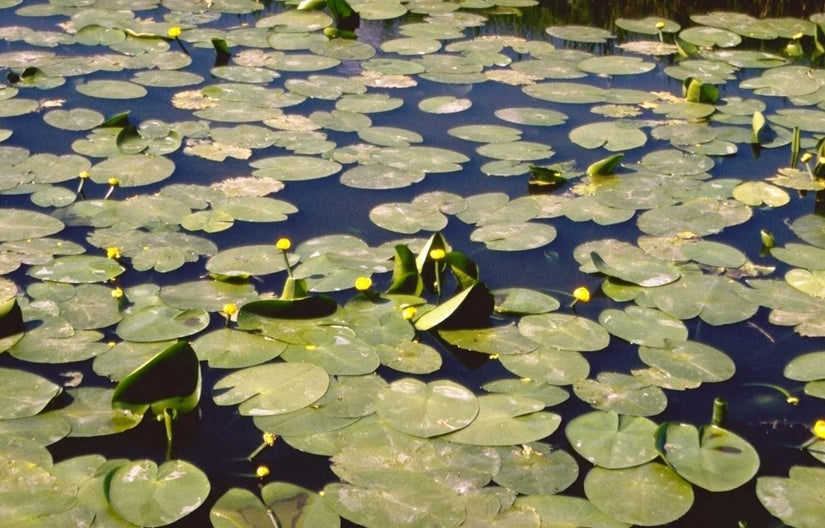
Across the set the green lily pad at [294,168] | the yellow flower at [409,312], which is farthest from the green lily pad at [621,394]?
the green lily pad at [294,168]

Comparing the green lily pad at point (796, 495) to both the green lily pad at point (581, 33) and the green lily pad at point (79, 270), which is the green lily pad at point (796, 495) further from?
the green lily pad at point (581, 33)

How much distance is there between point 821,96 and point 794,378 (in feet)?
7.84

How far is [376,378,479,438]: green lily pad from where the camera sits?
2.55 meters

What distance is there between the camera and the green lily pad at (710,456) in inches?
95.9

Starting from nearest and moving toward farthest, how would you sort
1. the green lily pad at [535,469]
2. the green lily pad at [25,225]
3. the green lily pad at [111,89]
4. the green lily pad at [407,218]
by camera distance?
the green lily pad at [535,469] < the green lily pad at [25,225] < the green lily pad at [407,218] < the green lily pad at [111,89]

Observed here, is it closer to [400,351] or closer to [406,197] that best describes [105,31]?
[406,197]

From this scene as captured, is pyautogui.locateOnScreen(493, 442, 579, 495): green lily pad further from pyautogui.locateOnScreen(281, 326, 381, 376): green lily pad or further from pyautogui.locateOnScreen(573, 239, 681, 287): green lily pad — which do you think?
pyautogui.locateOnScreen(573, 239, 681, 287): green lily pad

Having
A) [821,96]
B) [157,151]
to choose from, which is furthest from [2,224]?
[821,96]

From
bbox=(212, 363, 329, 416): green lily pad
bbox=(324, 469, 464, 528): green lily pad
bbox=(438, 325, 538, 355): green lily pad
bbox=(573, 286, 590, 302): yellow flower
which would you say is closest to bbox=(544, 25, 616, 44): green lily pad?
bbox=(573, 286, 590, 302): yellow flower

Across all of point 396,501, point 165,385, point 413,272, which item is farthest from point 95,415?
point 413,272

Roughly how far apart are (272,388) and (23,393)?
0.63 metres

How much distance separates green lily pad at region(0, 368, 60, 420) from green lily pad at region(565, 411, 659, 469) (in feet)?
4.31

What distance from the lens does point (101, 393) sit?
2.65 m

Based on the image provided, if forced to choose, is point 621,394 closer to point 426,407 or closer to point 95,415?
point 426,407
